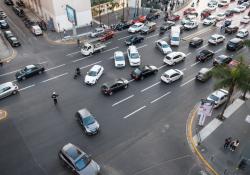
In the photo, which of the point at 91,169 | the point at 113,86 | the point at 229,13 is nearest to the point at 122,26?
the point at 113,86

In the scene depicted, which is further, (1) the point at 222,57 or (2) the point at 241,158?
(1) the point at 222,57

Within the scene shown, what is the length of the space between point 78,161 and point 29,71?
2024 cm

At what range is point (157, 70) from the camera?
128ft

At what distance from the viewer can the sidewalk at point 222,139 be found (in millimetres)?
23953

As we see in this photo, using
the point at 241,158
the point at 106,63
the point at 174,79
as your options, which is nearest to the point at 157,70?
Answer: the point at 174,79

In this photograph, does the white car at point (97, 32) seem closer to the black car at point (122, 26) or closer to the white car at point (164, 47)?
the black car at point (122, 26)

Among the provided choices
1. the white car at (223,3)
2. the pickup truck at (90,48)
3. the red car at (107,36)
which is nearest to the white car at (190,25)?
the red car at (107,36)

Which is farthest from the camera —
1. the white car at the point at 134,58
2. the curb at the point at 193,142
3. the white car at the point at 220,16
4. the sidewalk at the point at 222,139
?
the white car at the point at 220,16

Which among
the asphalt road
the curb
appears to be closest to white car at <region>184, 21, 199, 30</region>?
the asphalt road

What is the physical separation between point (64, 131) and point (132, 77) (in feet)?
45.7

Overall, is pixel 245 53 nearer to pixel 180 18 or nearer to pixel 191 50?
pixel 191 50

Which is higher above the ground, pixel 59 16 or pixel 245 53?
pixel 59 16

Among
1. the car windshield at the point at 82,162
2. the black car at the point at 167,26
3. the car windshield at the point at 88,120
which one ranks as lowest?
the car windshield at the point at 82,162

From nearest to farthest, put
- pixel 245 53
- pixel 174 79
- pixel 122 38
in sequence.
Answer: pixel 174 79
pixel 245 53
pixel 122 38
